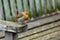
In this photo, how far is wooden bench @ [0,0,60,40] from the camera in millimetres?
4965

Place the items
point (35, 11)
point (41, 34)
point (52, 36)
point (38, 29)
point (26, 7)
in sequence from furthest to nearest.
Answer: point (35, 11) → point (26, 7) → point (38, 29) → point (41, 34) → point (52, 36)

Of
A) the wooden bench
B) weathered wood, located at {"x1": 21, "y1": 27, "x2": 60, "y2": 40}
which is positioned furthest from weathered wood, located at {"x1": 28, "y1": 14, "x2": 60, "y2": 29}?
weathered wood, located at {"x1": 21, "y1": 27, "x2": 60, "y2": 40}

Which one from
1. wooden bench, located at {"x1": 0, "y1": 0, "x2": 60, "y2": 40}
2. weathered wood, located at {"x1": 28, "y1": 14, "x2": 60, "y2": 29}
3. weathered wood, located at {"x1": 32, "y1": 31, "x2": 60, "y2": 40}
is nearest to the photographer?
weathered wood, located at {"x1": 32, "y1": 31, "x2": 60, "y2": 40}

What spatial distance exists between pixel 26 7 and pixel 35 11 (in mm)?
340

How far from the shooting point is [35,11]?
5500 mm

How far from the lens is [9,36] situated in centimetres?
289

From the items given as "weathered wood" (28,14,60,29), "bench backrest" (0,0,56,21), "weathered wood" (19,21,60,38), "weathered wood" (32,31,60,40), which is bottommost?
"weathered wood" (32,31,60,40)

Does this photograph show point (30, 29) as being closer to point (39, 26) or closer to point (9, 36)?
point (39, 26)

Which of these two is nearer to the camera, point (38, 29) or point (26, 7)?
point (38, 29)

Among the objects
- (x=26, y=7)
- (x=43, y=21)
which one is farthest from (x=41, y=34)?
(x=26, y=7)

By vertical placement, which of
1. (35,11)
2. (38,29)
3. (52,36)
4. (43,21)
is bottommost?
(52,36)

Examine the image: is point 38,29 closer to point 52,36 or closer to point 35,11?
point 52,36

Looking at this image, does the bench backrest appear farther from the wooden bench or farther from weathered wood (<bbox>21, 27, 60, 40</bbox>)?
weathered wood (<bbox>21, 27, 60, 40</bbox>)

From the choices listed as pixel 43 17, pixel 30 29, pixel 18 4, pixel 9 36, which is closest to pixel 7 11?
pixel 18 4
